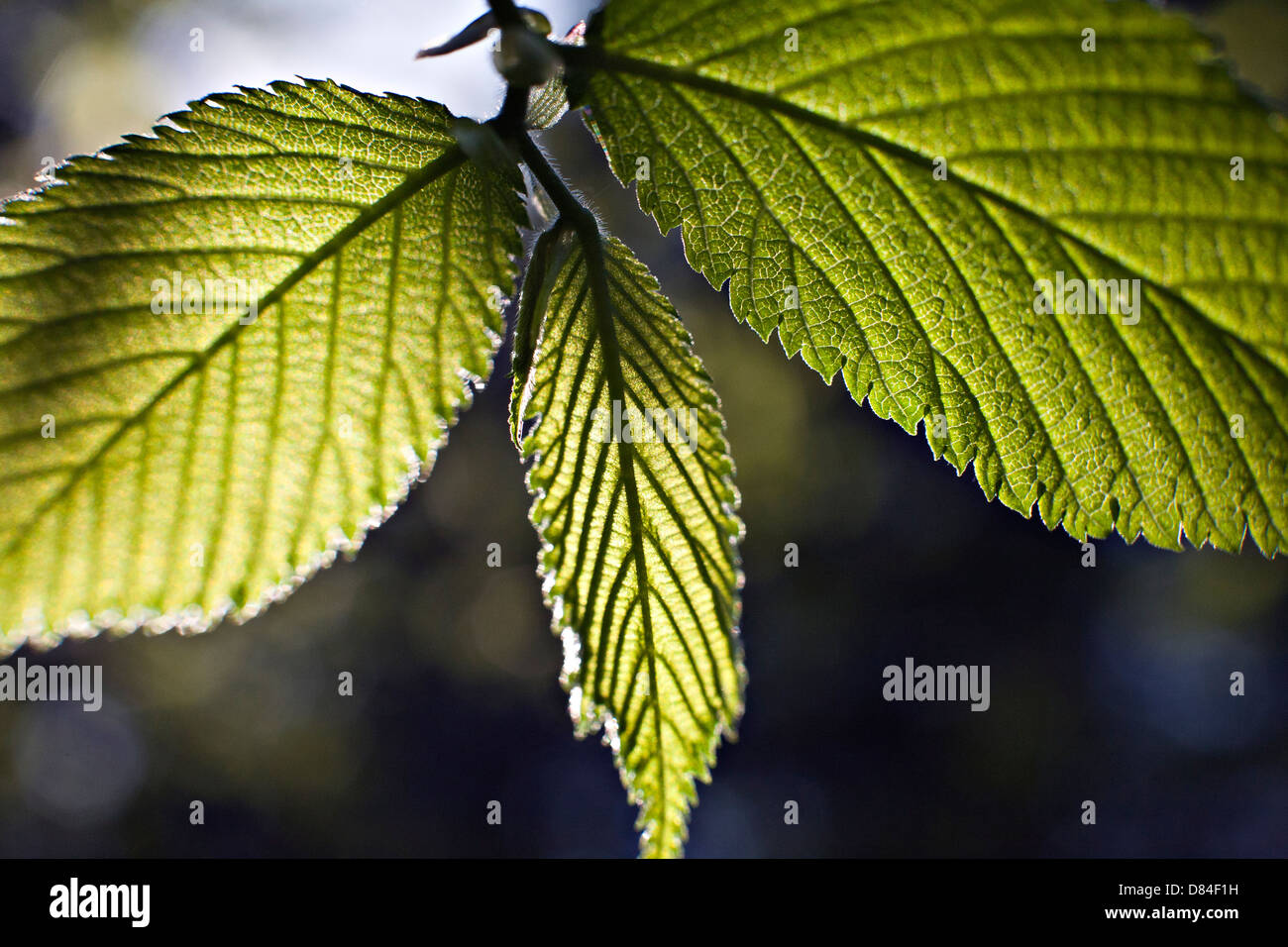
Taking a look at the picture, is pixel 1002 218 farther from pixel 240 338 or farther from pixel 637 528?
pixel 240 338

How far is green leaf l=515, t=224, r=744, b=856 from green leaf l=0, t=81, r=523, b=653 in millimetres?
109

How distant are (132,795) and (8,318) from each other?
472 inches

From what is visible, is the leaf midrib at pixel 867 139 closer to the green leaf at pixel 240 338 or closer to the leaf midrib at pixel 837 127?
the leaf midrib at pixel 837 127

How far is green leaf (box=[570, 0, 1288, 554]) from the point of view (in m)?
0.65

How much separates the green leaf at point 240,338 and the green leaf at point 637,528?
11 centimetres

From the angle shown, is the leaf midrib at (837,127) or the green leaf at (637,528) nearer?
the leaf midrib at (837,127)

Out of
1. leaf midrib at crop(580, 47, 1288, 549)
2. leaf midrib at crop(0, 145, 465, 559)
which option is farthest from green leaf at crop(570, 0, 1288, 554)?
leaf midrib at crop(0, 145, 465, 559)

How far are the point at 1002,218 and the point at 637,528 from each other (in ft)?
1.49

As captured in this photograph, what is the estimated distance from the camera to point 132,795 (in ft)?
34.4

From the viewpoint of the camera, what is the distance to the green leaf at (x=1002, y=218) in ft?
2.14

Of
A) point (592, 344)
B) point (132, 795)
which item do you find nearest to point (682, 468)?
point (592, 344)

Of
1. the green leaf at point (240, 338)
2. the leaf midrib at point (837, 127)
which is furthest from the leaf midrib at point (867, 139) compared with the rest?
the green leaf at point (240, 338)

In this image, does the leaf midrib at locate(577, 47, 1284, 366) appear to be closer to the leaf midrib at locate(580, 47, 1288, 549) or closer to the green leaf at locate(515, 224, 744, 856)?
the leaf midrib at locate(580, 47, 1288, 549)

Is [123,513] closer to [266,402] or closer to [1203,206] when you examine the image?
[266,402]
